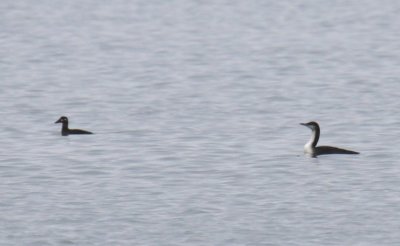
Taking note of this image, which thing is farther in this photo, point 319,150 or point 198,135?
point 198,135

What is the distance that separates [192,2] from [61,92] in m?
48.6

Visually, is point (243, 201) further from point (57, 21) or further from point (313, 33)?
point (57, 21)

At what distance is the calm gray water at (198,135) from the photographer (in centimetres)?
2352

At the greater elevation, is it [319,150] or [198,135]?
[319,150]

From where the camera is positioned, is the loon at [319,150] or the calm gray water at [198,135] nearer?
the calm gray water at [198,135]

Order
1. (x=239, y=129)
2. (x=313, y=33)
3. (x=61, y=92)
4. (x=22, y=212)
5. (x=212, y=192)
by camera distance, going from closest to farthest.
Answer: (x=22, y=212), (x=212, y=192), (x=239, y=129), (x=61, y=92), (x=313, y=33)

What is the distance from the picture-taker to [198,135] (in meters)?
34.9

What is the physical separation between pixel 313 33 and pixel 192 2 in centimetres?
2430

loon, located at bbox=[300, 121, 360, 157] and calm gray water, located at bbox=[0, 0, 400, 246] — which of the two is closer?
calm gray water, located at bbox=[0, 0, 400, 246]

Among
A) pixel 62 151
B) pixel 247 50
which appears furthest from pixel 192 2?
pixel 62 151

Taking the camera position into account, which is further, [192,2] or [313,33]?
[192,2]

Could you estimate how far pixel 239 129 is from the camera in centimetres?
3594

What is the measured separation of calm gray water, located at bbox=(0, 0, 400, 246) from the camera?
23516 millimetres

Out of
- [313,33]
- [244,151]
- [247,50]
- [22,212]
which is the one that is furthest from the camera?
[313,33]
